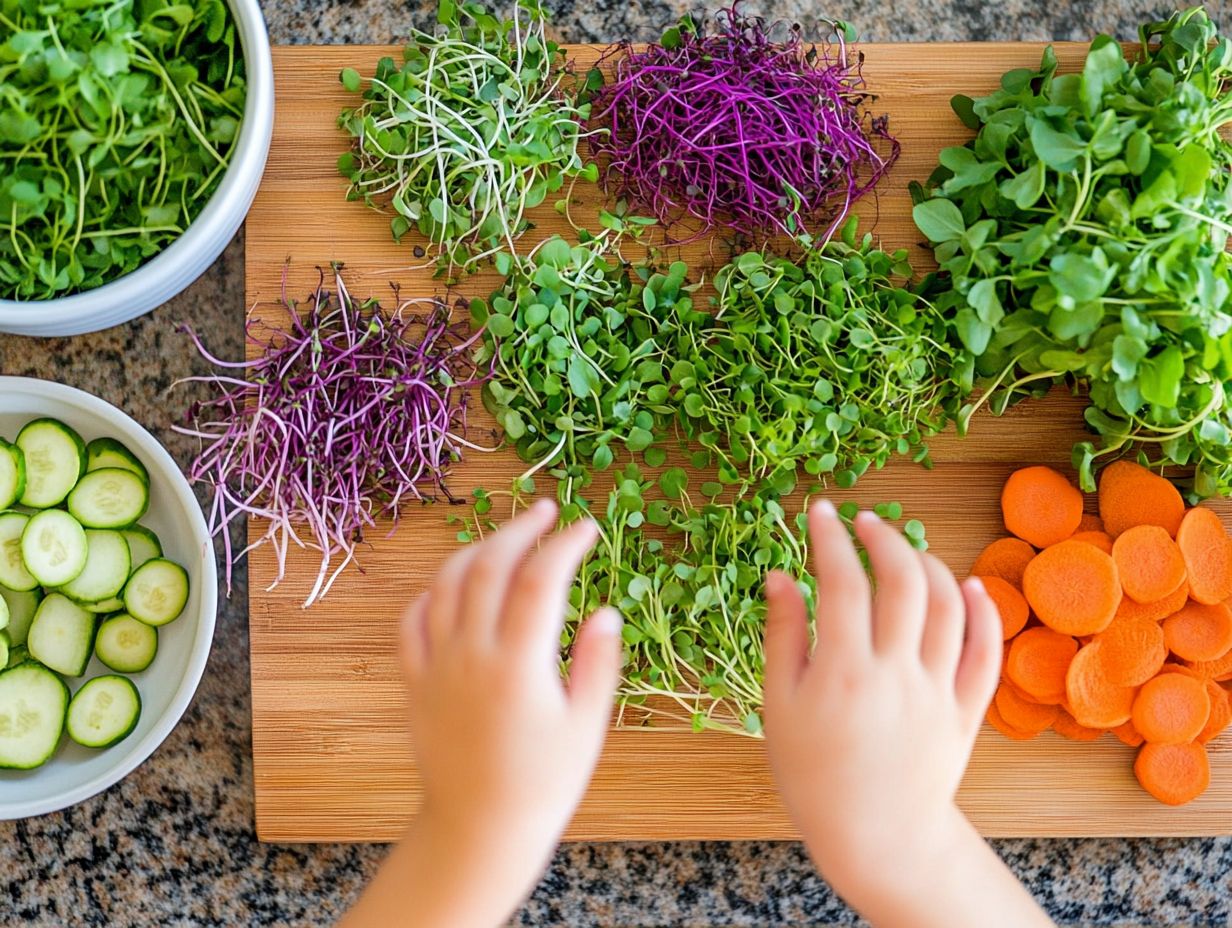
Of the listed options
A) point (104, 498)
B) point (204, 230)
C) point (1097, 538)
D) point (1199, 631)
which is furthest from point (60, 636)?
point (1199, 631)

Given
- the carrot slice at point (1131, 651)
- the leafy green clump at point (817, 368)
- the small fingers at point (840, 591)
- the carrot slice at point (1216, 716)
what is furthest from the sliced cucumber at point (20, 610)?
the carrot slice at point (1216, 716)

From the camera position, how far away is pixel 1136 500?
1255mm

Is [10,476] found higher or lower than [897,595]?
lower

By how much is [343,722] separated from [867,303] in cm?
80

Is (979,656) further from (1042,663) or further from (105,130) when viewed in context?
(105,130)

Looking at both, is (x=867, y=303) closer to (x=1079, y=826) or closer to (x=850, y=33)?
(x=850, y=33)

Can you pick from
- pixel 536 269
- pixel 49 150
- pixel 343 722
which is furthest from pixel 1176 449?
pixel 49 150

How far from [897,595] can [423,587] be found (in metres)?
0.59

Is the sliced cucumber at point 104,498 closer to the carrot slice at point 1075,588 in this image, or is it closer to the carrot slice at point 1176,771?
the carrot slice at point 1075,588

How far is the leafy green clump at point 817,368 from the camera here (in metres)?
1.18

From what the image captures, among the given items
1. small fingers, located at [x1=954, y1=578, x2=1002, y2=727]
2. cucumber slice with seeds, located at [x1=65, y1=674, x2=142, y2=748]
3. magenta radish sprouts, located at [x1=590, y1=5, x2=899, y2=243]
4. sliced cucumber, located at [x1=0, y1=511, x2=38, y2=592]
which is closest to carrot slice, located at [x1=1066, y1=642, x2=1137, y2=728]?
small fingers, located at [x1=954, y1=578, x2=1002, y2=727]

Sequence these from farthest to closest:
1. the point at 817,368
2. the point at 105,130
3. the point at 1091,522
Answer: the point at 1091,522 → the point at 817,368 → the point at 105,130

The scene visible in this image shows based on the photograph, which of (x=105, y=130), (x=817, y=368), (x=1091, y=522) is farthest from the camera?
(x=1091, y=522)

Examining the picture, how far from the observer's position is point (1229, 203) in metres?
1.16
